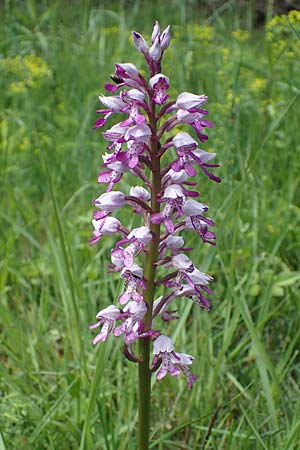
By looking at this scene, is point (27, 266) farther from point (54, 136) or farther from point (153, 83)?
point (153, 83)

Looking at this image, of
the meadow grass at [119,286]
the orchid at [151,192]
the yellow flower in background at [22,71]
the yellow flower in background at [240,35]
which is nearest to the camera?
the orchid at [151,192]

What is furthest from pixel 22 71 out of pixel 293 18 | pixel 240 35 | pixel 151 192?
pixel 151 192

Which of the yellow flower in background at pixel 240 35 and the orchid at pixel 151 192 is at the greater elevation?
the yellow flower in background at pixel 240 35

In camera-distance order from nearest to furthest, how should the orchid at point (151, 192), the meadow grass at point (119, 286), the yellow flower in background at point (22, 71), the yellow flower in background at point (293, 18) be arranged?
1. the orchid at point (151, 192)
2. the meadow grass at point (119, 286)
3. the yellow flower in background at point (293, 18)
4. the yellow flower in background at point (22, 71)

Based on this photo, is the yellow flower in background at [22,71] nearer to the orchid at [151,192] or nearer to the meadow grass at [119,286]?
the meadow grass at [119,286]

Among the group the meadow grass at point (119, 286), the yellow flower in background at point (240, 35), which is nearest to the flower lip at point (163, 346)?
the meadow grass at point (119, 286)

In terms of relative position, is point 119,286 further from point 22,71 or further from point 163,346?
point 22,71

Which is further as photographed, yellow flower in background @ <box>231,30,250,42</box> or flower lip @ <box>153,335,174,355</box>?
yellow flower in background @ <box>231,30,250,42</box>

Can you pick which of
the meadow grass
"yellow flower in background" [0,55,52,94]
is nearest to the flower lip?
the meadow grass

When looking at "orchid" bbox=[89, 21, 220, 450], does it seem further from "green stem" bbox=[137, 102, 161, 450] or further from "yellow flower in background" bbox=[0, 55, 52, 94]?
"yellow flower in background" bbox=[0, 55, 52, 94]
